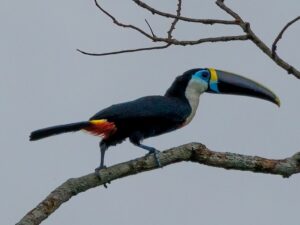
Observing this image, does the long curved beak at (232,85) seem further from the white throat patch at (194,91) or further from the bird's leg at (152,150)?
the bird's leg at (152,150)

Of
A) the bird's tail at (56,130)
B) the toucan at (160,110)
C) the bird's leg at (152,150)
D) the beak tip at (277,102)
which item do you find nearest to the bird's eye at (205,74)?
the toucan at (160,110)

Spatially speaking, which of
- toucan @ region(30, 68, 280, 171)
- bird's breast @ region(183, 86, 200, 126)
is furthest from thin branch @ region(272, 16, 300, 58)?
bird's breast @ region(183, 86, 200, 126)

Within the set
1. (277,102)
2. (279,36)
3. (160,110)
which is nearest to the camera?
(279,36)

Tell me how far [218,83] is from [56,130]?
257 centimetres

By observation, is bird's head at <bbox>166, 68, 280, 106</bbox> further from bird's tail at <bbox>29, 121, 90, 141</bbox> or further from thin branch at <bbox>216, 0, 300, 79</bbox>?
thin branch at <bbox>216, 0, 300, 79</bbox>

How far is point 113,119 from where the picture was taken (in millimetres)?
7867

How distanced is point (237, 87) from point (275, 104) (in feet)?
1.64

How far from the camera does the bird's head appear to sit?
29.5 ft

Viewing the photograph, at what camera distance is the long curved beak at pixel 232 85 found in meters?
9.01

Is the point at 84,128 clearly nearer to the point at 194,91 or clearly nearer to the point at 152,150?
the point at 152,150

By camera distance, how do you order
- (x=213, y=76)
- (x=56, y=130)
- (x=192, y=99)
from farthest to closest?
(x=213, y=76), (x=192, y=99), (x=56, y=130)

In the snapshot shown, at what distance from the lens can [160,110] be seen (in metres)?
8.25

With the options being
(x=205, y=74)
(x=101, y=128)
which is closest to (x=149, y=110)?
(x=101, y=128)

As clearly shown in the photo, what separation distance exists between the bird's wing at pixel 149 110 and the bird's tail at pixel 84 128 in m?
0.07
